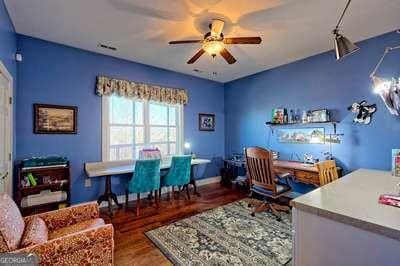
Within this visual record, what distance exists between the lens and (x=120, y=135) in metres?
3.91

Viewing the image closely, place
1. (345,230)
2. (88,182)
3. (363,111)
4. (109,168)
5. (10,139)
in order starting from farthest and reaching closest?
(109,168) → (88,182) → (363,111) → (10,139) → (345,230)

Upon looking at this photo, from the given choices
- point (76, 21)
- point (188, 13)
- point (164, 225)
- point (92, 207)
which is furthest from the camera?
point (164, 225)

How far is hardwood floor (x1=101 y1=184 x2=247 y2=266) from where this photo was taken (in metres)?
2.12

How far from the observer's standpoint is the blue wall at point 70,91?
2.95 m

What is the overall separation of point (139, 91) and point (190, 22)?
1.85m

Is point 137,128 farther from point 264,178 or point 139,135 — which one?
point 264,178

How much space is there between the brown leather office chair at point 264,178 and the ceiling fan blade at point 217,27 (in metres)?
1.68

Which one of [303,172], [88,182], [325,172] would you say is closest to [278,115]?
[303,172]

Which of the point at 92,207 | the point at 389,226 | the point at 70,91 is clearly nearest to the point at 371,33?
the point at 389,226

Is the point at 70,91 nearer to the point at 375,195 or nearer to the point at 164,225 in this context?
the point at 164,225

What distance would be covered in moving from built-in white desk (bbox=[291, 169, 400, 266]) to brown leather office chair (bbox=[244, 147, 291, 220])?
4.94 feet

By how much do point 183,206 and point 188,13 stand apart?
293 centimetres

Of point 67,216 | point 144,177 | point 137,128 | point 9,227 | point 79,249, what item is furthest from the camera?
point 137,128

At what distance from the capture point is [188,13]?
93.7 inches
